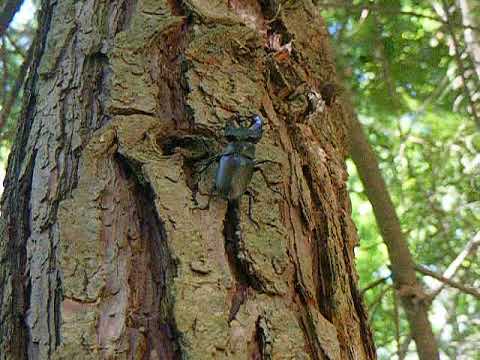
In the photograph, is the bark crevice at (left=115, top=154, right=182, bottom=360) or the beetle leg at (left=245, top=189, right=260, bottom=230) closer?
the bark crevice at (left=115, top=154, right=182, bottom=360)

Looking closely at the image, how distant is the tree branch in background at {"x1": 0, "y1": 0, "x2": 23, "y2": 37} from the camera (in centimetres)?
226

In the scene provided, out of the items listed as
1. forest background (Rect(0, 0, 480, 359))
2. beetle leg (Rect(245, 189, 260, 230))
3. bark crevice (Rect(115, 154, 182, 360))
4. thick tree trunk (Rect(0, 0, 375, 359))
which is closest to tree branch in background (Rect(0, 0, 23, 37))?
forest background (Rect(0, 0, 480, 359))

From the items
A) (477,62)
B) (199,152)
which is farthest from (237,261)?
(477,62)

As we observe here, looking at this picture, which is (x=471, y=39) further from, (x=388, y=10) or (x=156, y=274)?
(x=156, y=274)

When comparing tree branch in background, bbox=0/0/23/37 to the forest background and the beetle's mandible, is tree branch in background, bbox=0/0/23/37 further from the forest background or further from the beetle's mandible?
the beetle's mandible

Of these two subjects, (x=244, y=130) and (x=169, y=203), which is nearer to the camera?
(x=169, y=203)

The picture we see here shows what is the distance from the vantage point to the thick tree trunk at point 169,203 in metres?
1.07

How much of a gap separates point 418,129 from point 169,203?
372cm

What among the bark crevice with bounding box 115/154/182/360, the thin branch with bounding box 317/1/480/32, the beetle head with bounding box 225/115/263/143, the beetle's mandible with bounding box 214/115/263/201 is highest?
the thin branch with bounding box 317/1/480/32

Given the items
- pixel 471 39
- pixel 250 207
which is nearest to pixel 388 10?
pixel 471 39

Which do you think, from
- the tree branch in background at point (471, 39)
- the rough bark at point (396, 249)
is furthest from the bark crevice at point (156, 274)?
the tree branch in background at point (471, 39)

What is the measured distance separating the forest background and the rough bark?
0.10ft

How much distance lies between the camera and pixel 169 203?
1181mm

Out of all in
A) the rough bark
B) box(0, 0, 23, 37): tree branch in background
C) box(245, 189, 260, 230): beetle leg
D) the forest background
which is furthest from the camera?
the forest background
